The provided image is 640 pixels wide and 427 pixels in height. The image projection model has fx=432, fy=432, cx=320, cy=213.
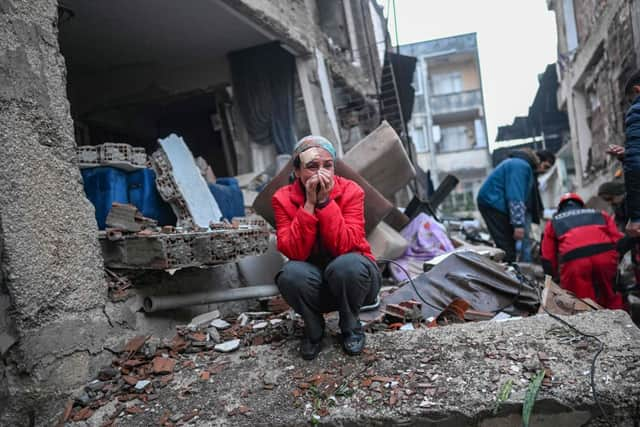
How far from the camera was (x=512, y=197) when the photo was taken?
5.30m

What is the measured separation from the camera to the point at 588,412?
1.94 metres

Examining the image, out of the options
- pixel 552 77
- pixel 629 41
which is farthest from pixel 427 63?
pixel 629 41

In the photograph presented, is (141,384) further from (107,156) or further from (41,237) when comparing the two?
(107,156)

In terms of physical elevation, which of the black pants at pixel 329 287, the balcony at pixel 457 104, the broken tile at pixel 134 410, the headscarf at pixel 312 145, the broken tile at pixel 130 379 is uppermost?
the balcony at pixel 457 104

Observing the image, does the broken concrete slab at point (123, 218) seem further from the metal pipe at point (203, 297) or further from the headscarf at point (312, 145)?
the headscarf at point (312, 145)

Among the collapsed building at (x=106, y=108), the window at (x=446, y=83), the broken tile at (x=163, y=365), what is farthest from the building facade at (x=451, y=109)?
the broken tile at (x=163, y=365)

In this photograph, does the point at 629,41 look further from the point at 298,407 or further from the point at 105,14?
the point at 105,14

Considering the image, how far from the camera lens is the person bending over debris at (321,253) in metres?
2.38

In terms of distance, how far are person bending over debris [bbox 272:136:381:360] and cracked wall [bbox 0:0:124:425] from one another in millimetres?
1190

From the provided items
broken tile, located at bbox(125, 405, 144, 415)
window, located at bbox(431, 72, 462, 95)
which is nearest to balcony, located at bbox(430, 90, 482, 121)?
window, located at bbox(431, 72, 462, 95)

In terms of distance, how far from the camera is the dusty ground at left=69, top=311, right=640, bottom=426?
1.99m

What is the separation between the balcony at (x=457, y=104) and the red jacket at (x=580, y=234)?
1122 inches

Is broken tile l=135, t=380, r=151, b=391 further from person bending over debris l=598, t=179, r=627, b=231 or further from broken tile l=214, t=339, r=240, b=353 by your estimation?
person bending over debris l=598, t=179, r=627, b=231

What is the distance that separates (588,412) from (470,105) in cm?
3158
